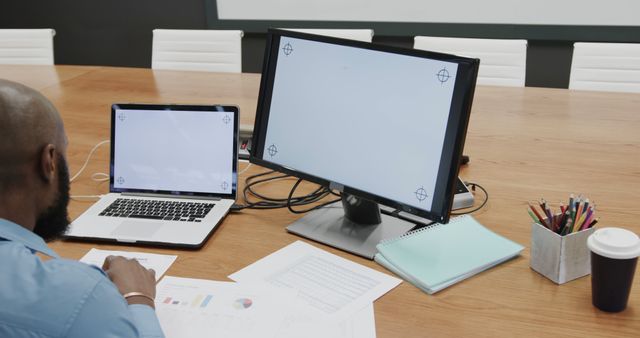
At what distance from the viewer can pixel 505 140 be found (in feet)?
6.28

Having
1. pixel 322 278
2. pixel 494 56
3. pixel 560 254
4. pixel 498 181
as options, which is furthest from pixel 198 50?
pixel 560 254

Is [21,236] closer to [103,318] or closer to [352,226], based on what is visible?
[103,318]

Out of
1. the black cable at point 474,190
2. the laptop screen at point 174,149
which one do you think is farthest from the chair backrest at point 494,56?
the laptop screen at point 174,149

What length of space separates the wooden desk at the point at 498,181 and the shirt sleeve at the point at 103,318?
343mm

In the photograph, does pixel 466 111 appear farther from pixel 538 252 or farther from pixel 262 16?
pixel 262 16

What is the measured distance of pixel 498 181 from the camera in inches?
64.6

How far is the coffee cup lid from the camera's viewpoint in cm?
105

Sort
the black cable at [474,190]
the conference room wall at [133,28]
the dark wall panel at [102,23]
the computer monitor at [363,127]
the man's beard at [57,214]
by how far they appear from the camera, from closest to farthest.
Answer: the man's beard at [57,214] → the computer monitor at [363,127] → the black cable at [474,190] → the conference room wall at [133,28] → the dark wall panel at [102,23]

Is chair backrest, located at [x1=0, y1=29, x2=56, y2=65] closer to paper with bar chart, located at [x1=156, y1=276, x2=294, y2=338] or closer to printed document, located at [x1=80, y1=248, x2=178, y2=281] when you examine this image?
printed document, located at [x1=80, y1=248, x2=178, y2=281]

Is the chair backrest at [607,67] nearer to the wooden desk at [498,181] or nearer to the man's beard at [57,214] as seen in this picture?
the wooden desk at [498,181]

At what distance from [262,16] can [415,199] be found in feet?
9.61

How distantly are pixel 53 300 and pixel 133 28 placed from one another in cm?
384

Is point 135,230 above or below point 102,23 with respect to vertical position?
below

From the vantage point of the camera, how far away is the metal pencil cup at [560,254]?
1151 mm
